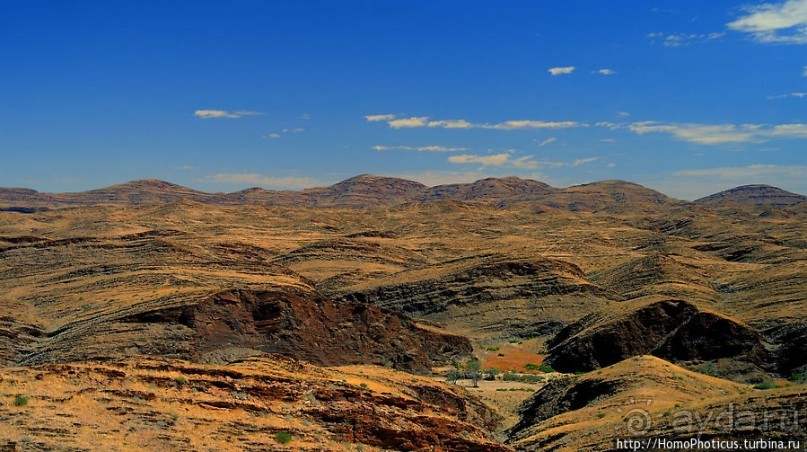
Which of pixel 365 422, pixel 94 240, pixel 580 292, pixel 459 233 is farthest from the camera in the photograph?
pixel 459 233

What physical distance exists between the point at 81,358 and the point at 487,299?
Answer: 109ft

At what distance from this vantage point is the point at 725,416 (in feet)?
56.6

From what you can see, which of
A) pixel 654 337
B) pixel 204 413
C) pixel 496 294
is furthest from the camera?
pixel 496 294

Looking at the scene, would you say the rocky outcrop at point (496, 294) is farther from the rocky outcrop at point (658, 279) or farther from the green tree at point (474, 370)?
the green tree at point (474, 370)

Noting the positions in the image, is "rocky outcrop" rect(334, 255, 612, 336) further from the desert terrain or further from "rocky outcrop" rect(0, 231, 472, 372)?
"rocky outcrop" rect(0, 231, 472, 372)

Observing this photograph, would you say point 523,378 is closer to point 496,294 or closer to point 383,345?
point 383,345

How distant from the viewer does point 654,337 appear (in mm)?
42844

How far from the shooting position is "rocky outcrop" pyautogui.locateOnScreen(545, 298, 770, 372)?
3781cm

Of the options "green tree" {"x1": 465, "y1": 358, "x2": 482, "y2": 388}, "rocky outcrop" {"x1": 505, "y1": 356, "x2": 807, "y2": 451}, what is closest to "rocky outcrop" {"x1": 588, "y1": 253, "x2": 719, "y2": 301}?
"green tree" {"x1": 465, "y1": 358, "x2": 482, "y2": 388}

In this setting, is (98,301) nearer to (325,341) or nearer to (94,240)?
(325,341)

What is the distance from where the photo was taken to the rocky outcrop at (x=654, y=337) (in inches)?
1489

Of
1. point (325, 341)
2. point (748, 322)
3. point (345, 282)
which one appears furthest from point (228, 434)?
point (345, 282)

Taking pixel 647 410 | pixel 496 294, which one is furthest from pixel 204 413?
pixel 496 294

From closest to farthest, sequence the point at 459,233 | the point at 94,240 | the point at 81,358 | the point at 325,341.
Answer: the point at 81,358
the point at 325,341
the point at 94,240
the point at 459,233
